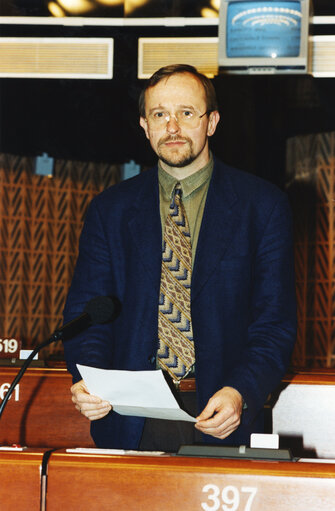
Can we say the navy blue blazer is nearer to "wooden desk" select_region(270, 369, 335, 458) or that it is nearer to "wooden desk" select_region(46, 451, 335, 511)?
"wooden desk" select_region(46, 451, 335, 511)

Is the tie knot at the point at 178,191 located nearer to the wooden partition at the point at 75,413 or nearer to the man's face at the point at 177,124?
the man's face at the point at 177,124

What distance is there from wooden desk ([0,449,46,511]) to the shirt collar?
31.4 inches

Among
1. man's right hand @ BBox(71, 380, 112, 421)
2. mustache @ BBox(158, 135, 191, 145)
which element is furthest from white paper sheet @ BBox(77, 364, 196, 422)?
mustache @ BBox(158, 135, 191, 145)

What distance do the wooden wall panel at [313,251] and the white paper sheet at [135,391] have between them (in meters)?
6.20

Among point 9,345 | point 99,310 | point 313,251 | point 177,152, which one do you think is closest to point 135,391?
point 99,310

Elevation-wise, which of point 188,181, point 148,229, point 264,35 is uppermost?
point 264,35

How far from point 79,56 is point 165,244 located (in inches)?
152

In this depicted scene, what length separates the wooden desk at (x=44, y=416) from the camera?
2805 mm

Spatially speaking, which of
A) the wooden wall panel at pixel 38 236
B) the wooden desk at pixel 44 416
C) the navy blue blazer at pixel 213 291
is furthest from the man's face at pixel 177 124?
the wooden wall panel at pixel 38 236

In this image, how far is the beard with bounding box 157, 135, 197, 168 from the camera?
177 cm

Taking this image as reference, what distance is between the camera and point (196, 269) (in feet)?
5.71

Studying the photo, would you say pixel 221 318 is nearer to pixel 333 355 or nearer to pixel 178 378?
pixel 178 378

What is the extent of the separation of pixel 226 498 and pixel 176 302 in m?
0.62

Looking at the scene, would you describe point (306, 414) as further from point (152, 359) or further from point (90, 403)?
point (90, 403)
